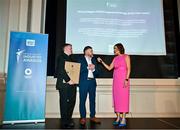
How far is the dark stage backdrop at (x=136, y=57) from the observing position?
3.26 m

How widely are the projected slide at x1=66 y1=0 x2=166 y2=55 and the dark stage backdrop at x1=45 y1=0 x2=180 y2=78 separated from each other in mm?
95

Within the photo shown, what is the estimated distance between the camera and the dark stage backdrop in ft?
10.7

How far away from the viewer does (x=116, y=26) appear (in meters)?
3.37

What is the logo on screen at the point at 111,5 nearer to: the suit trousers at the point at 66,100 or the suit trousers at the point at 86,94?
the suit trousers at the point at 86,94

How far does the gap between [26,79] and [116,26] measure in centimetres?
170

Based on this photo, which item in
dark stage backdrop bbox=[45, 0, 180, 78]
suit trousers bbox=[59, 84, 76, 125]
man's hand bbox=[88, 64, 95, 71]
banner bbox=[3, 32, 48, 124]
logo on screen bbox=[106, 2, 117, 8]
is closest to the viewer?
suit trousers bbox=[59, 84, 76, 125]

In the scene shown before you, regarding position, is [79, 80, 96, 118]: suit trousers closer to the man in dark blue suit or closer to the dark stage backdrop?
the man in dark blue suit

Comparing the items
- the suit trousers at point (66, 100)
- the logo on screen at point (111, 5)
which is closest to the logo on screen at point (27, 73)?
the suit trousers at point (66, 100)

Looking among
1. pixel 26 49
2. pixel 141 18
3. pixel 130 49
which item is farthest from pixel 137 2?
pixel 26 49

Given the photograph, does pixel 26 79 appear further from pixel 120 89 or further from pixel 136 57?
pixel 136 57

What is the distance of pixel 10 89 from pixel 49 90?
34.4 inches

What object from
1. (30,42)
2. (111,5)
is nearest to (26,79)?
(30,42)

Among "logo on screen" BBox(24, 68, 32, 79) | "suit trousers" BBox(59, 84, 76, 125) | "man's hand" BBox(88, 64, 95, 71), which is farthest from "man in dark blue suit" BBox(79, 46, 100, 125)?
"logo on screen" BBox(24, 68, 32, 79)

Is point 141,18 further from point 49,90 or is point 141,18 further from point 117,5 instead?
point 49,90
